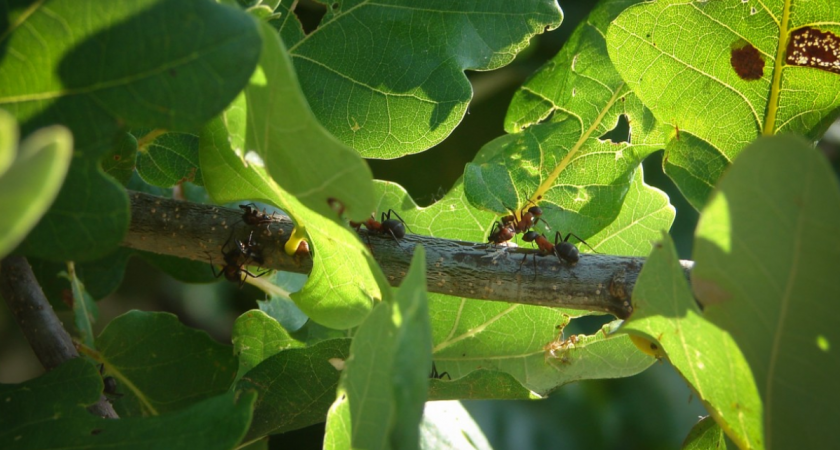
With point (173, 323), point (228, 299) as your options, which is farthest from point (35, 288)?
point (228, 299)

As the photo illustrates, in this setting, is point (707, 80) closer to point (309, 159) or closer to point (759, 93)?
point (759, 93)

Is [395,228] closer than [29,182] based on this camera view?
No

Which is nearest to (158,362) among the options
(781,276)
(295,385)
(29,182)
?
(295,385)

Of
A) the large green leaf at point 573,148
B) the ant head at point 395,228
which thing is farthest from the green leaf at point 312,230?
the large green leaf at point 573,148

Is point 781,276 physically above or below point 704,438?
above

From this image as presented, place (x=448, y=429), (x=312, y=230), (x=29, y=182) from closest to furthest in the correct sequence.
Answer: (x=29, y=182), (x=312, y=230), (x=448, y=429)

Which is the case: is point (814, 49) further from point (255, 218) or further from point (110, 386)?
point (110, 386)

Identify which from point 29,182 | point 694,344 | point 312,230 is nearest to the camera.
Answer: point 29,182
